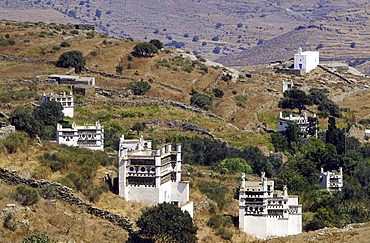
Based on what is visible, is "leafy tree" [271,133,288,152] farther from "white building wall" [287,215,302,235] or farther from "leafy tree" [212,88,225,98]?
"white building wall" [287,215,302,235]

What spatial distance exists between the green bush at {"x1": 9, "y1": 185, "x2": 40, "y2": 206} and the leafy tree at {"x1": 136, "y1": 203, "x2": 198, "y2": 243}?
5079 millimetres

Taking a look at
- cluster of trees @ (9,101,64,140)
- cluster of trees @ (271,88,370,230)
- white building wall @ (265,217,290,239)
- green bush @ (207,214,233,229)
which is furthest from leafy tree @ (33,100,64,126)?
white building wall @ (265,217,290,239)

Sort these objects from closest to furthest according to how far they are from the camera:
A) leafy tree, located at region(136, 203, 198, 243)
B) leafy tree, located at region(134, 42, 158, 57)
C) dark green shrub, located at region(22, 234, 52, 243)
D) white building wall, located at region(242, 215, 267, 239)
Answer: dark green shrub, located at region(22, 234, 52, 243) → leafy tree, located at region(136, 203, 198, 243) → white building wall, located at region(242, 215, 267, 239) → leafy tree, located at region(134, 42, 158, 57)

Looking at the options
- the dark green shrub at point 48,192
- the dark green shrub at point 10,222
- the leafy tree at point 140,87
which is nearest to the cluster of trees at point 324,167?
the leafy tree at point 140,87

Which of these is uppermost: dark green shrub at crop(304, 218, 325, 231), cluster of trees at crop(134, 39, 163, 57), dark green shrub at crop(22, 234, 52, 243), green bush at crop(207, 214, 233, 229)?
cluster of trees at crop(134, 39, 163, 57)

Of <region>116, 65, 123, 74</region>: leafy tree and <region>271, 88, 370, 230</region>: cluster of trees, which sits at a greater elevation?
<region>116, 65, 123, 74</region>: leafy tree

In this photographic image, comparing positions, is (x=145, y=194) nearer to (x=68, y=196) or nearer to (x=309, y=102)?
(x=68, y=196)

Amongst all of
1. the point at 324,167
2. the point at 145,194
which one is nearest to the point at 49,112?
the point at 324,167

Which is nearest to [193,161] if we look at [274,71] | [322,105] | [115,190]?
[115,190]

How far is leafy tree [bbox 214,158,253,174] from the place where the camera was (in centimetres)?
6400

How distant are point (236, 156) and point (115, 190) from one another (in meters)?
25.9

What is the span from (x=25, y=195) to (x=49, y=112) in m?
31.5

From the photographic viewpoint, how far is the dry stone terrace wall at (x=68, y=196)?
41500mm

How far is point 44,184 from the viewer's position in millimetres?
41906
